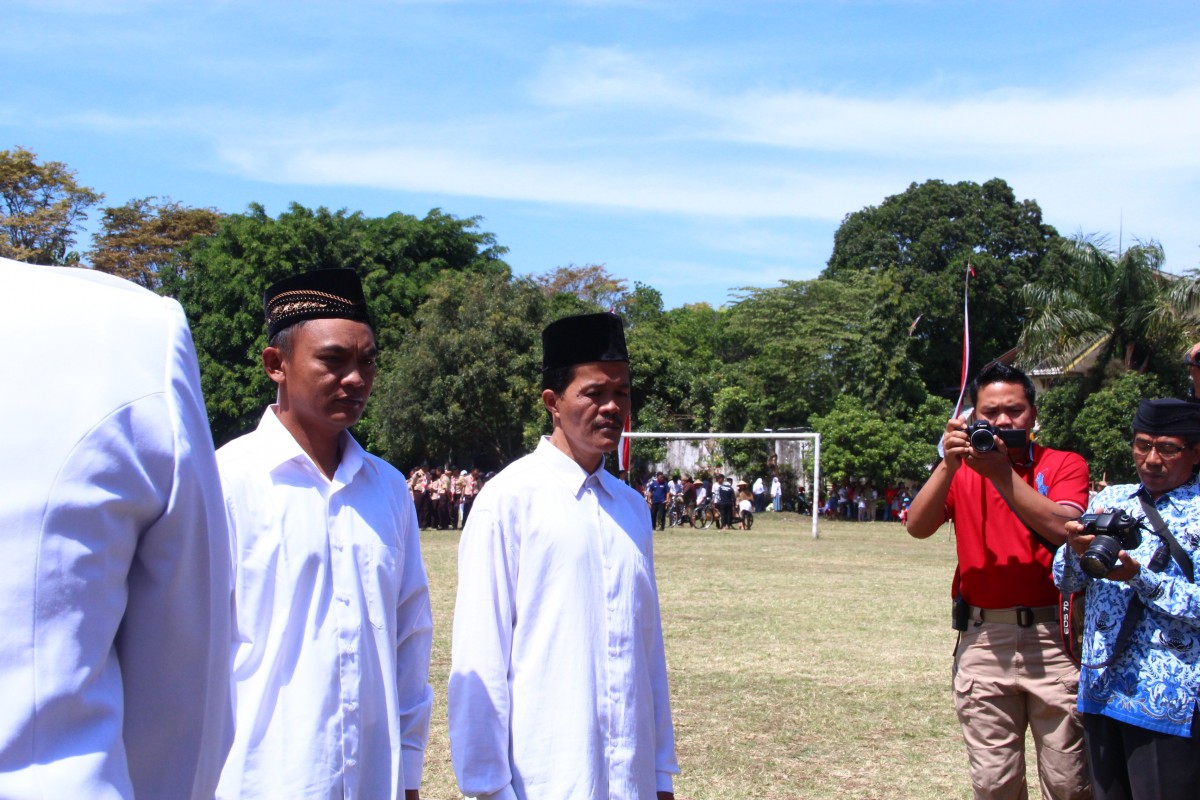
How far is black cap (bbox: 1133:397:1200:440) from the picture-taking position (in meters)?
4.44

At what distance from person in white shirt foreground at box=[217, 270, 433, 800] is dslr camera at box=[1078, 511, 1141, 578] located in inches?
93.1

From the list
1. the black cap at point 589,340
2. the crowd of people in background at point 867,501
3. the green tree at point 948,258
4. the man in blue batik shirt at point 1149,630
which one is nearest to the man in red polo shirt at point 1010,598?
the man in blue batik shirt at point 1149,630

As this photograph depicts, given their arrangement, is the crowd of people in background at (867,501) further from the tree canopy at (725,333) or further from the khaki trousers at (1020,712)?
the khaki trousers at (1020,712)

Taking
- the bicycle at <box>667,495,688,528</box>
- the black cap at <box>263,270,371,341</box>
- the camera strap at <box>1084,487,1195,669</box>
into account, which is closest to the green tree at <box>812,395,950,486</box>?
the bicycle at <box>667,495,688,528</box>

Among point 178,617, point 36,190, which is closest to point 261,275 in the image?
point 36,190

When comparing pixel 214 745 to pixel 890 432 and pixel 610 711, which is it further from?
pixel 890 432

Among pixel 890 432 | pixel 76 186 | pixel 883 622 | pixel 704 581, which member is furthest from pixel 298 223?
pixel 883 622

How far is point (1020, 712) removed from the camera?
4844 millimetres

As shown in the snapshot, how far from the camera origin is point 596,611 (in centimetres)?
347

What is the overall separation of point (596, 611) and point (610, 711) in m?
0.29

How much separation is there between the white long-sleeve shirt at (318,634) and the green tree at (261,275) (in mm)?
37215

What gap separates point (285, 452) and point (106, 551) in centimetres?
178

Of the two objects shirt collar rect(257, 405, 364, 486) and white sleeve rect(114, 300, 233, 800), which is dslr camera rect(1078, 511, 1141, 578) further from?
white sleeve rect(114, 300, 233, 800)

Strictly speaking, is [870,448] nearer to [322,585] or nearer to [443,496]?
[443,496]
